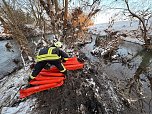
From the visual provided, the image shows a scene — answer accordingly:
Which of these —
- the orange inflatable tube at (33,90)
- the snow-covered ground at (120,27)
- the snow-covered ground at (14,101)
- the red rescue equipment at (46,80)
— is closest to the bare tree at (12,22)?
the snow-covered ground at (14,101)

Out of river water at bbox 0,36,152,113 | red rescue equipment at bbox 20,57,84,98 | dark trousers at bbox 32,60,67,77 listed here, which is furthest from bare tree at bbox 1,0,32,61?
dark trousers at bbox 32,60,67,77

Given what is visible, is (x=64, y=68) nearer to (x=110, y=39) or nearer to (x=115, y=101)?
(x=115, y=101)

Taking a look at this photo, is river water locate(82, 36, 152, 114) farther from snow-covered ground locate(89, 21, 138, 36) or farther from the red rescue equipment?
snow-covered ground locate(89, 21, 138, 36)

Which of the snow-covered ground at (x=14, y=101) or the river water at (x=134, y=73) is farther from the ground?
the snow-covered ground at (x=14, y=101)

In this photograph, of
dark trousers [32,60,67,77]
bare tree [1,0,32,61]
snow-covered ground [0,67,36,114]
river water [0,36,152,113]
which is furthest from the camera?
bare tree [1,0,32,61]

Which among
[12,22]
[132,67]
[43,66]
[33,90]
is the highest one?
[12,22]

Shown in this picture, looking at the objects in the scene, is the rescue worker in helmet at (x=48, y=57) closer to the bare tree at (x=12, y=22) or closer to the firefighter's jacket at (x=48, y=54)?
the firefighter's jacket at (x=48, y=54)

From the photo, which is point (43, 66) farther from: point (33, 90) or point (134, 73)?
point (134, 73)

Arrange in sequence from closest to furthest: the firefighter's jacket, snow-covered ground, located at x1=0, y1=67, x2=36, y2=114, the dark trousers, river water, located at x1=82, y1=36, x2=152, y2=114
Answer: snow-covered ground, located at x1=0, y1=67, x2=36, y2=114 → the firefighter's jacket → the dark trousers → river water, located at x1=82, y1=36, x2=152, y2=114

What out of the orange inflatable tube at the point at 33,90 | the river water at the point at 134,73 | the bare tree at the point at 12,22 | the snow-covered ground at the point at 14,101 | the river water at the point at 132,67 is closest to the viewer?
the snow-covered ground at the point at 14,101

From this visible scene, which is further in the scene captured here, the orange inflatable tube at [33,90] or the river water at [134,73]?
the river water at [134,73]

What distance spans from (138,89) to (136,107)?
6.16 ft

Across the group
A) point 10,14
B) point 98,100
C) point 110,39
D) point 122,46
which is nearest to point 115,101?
point 98,100

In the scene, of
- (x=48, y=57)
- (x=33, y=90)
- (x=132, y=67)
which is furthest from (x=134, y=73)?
(x=33, y=90)
